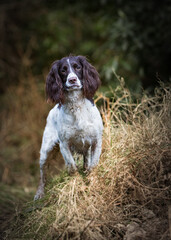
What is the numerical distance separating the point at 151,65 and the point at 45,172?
142 inches

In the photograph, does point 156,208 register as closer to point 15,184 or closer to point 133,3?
point 15,184

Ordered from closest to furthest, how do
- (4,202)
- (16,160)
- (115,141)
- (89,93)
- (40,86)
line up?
(89,93)
(115,141)
(4,202)
(16,160)
(40,86)

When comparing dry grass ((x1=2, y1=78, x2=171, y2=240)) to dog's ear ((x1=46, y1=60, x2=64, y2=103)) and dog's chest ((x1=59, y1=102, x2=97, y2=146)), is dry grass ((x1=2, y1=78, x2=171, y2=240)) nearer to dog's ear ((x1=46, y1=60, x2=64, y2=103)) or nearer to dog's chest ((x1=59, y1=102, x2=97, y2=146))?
dog's chest ((x1=59, y1=102, x2=97, y2=146))

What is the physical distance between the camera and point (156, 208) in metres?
2.88

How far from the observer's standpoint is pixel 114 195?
10.2 feet

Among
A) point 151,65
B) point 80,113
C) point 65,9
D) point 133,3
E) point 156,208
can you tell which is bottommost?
Answer: point 156,208

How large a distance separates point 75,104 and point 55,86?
10.3 inches

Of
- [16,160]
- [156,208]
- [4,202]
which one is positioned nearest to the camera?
[156,208]

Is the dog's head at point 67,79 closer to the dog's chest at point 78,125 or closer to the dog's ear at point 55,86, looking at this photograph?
the dog's ear at point 55,86

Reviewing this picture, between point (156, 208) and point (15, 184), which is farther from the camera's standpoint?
point (15, 184)

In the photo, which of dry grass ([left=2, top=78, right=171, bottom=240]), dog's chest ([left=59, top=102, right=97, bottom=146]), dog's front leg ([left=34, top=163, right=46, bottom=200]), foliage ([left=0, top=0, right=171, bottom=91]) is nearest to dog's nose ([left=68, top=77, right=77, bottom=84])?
dog's chest ([left=59, top=102, right=97, bottom=146])

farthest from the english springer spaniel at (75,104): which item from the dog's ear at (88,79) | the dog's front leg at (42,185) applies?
the dog's front leg at (42,185)

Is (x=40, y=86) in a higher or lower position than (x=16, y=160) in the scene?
higher

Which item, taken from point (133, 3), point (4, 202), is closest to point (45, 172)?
point (4, 202)
